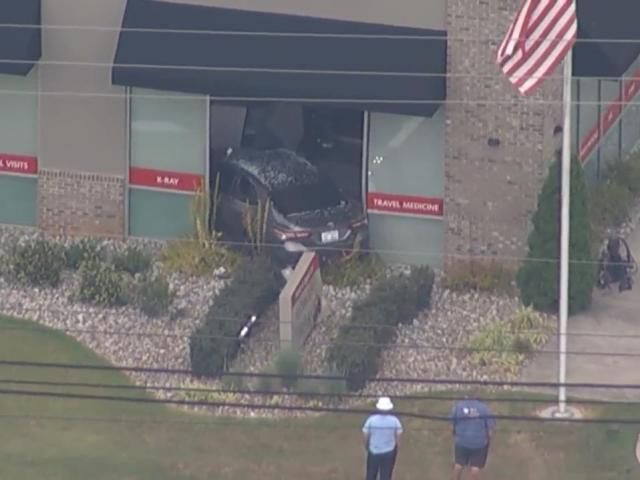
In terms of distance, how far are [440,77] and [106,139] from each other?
5.16 m

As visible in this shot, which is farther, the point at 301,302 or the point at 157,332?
the point at 157,332

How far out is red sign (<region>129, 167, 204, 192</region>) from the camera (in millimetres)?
38500

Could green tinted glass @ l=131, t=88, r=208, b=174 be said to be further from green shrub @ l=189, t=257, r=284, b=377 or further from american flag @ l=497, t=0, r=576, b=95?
american flag @ l=497, t=0, r=576, b=95

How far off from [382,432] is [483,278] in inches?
234

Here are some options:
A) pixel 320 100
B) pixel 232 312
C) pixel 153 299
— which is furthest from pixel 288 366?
pixel 320 100

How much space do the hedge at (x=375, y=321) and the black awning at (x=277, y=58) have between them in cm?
233

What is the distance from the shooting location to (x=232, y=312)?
117 ft

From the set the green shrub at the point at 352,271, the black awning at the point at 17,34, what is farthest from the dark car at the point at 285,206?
the black awning at the point at 17,34

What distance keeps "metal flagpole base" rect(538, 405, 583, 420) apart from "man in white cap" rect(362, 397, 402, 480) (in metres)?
2.73

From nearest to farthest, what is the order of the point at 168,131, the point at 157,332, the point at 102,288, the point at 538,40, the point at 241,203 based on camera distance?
the point at 538,40 → the point at 157,332 → the point at 102,288 → the point at 241,203 → the point at 168,131

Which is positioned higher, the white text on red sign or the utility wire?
the white text on red sign

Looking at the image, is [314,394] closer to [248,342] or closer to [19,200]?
[248,342]

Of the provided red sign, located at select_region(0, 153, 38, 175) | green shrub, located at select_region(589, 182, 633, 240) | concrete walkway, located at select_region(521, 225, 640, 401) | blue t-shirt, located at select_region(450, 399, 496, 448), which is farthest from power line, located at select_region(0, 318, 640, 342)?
blue t-shirt, located at select_region(450, 399, 496, 448)

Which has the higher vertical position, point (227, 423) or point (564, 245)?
point (564, 245)
